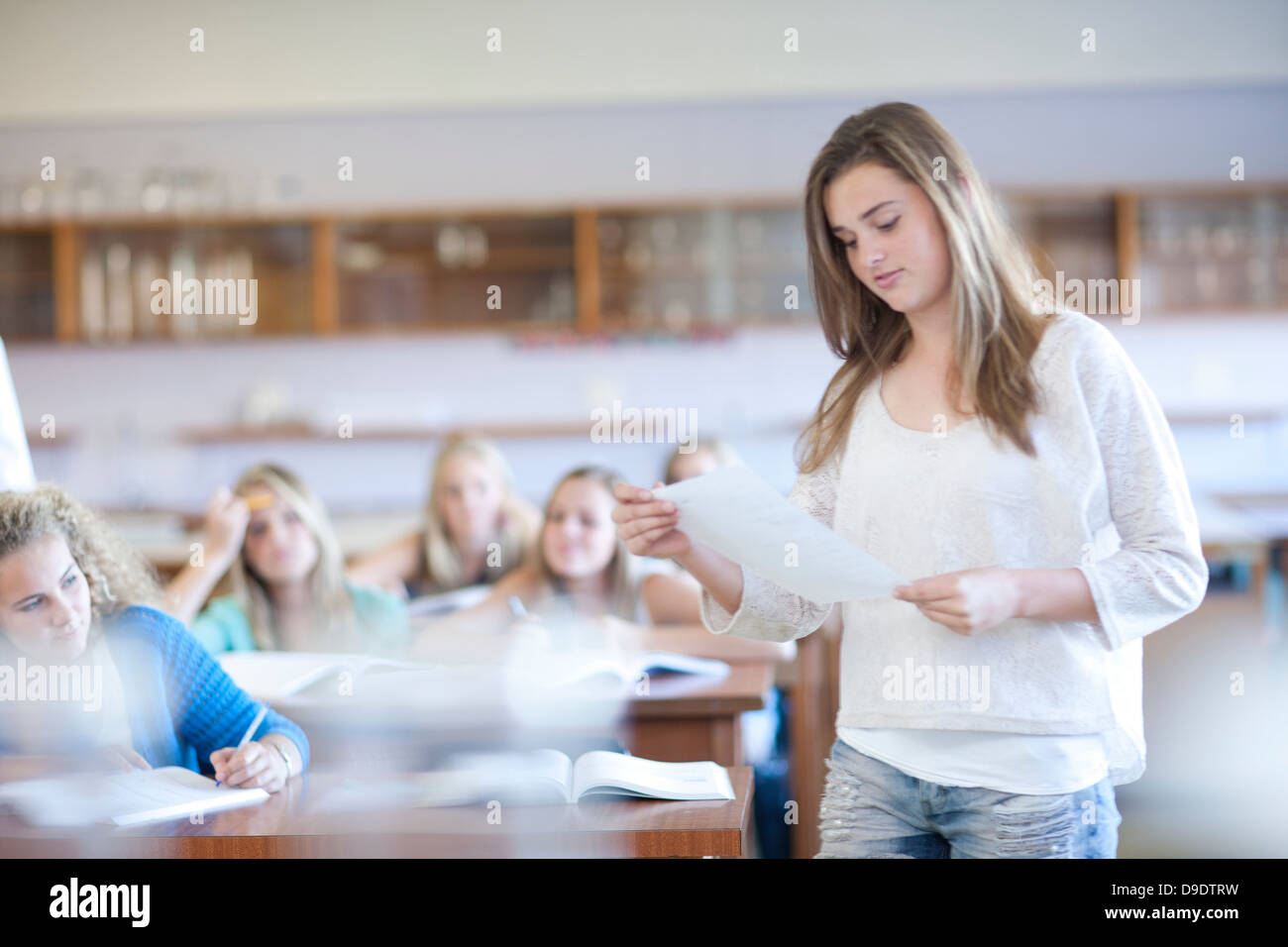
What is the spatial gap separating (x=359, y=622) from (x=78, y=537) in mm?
1059

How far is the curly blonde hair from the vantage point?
145cm

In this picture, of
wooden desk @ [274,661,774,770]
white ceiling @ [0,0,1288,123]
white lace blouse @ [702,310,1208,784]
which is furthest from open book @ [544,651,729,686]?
white ceiling @ [0,0,1288,123]

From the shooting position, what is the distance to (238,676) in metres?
1.94

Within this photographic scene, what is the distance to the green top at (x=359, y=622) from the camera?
2381mm

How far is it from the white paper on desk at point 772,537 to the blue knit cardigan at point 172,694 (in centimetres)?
58

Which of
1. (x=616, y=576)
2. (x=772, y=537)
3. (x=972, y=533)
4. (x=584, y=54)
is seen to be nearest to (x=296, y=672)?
(x=616, y=576)

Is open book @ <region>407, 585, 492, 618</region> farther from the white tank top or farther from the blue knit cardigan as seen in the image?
the white tank top

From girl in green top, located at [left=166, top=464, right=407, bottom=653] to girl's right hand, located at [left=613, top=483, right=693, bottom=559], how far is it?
1316 millimetres

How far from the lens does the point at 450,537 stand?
307 centimetres

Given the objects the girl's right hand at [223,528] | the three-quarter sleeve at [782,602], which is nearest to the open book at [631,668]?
the three-quarter sleeve at [782,602]

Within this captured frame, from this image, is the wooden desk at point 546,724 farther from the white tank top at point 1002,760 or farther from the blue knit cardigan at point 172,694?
the white tank top at point 1002,760

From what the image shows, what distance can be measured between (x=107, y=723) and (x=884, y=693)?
0.94 meters
